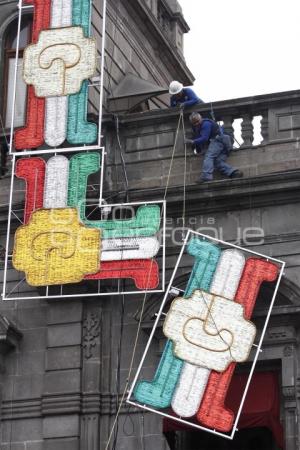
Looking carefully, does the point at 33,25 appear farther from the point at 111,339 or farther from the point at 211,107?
the point at 111,339

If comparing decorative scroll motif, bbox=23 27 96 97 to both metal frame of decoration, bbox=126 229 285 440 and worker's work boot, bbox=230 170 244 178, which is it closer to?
worker's work boot, bbox=230 170 244 178

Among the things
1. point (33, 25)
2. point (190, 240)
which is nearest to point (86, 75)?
point (33, 25)

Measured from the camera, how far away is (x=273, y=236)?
24.8 meters

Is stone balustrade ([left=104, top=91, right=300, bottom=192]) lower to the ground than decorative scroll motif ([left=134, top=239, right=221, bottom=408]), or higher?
higher

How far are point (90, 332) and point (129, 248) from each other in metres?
1.79

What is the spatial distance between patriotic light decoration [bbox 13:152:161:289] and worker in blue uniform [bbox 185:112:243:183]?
1.43 metres

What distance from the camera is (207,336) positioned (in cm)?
2380

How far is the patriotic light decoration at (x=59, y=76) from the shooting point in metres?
26.2

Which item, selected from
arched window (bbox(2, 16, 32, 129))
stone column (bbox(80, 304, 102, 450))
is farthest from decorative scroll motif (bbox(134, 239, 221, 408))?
arched window (bbox(2, 16, 32, 129))

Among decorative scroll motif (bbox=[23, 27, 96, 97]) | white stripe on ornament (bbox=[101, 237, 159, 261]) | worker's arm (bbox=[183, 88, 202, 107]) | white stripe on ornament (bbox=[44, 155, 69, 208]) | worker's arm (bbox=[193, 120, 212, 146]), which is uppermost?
decorative scroll motif (bbox=[23, 27, 96, 97])

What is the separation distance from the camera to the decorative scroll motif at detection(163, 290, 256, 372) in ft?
77.7

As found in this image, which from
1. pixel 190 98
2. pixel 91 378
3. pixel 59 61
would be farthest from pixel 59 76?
pixel 91 378

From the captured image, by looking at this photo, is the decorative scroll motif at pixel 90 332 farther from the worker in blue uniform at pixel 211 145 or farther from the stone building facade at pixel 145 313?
the worker in blue uniform at pixel 211 145

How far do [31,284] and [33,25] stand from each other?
578 centimetres
